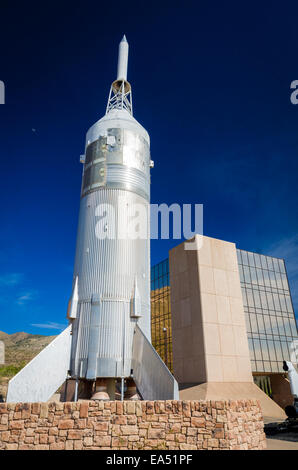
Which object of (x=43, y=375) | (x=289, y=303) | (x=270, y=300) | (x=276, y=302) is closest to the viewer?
(x=43, y=375)

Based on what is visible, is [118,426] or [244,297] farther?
[244,297]

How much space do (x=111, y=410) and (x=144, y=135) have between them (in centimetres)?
1486

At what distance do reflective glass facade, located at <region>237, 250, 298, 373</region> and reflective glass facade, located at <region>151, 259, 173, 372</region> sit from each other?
9.00 metres

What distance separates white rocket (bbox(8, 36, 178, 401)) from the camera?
520 inches

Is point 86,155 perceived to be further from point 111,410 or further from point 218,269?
point 218,269

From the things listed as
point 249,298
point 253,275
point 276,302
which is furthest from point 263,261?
point 249,298

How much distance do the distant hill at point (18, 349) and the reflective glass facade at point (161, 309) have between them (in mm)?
17160

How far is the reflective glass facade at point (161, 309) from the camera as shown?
37.4m

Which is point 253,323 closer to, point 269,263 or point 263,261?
point 263,261

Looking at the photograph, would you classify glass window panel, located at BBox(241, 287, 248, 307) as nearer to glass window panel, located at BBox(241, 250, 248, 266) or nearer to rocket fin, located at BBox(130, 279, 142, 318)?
glass window panel, located at BBox(241, 250, 248, 266)

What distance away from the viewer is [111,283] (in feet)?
49.1

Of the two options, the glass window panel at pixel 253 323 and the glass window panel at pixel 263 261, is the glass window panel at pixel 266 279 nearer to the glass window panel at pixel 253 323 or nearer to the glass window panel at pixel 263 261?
the glass window panel at pixel 263 261

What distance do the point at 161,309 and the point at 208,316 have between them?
11816mm

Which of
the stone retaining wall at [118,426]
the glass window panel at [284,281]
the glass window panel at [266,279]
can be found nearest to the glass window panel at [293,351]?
the glass window panel at [284,281]
